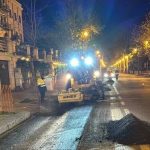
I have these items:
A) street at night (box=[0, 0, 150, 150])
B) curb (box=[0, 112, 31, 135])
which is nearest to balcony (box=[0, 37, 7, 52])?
street at night (box=[0, 0, 150, 150])

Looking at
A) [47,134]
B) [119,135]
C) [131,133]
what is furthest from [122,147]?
[47,134]

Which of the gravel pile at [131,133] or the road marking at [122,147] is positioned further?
the gravel pile at [131,133]

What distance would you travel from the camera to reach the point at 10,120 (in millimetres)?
15352

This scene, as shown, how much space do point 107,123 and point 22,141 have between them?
3.33 m

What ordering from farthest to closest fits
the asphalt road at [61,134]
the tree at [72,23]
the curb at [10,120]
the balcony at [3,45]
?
1. the tree at [72,23]
2. the balcony at [3,45]
3. the curb at [10,120]
4. the asphalt road at [61,134]

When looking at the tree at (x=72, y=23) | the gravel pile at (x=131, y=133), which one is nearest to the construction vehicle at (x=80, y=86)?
the gravel pile at (x=131, y=133)

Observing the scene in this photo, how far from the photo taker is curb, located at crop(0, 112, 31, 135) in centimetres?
1394

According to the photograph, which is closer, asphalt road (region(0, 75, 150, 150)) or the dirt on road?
the dirt on road

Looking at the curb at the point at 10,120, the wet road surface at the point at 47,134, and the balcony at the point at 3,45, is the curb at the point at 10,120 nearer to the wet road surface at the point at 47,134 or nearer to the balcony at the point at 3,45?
the wet road surface at the point at 47,134

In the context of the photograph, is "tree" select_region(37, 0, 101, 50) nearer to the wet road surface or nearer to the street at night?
the street at night

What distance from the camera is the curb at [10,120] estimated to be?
45.7ft

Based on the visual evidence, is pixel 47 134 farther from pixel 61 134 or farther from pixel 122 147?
pixel 122 147

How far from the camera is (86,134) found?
11.5 meters

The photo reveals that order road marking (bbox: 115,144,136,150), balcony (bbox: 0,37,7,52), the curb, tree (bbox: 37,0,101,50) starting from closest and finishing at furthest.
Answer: road marking (bbox: 115,144,136,150) < the curb < balcony (bbox: 0,37,7,52) < tree (bbox: 37,0,101,50)
